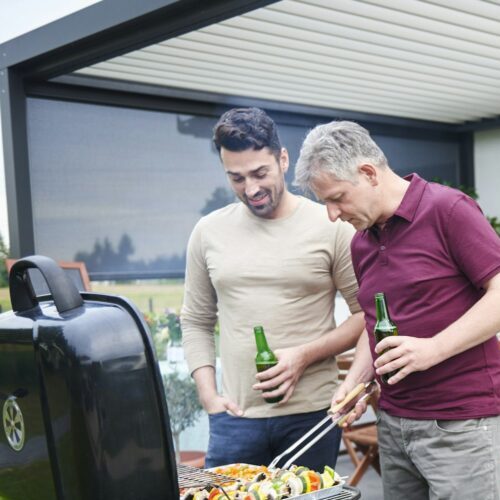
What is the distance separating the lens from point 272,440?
2402 millimetres

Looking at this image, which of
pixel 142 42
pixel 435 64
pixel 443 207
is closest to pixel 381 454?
pixel 443 207

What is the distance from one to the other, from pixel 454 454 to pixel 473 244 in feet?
1.67

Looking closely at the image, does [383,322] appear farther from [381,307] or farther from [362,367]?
[362,367]

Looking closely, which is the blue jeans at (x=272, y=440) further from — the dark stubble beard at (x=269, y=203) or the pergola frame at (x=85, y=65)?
the pergola frame at (x=85, y=65)

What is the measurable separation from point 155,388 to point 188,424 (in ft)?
13.9

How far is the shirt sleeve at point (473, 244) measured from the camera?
189 cm

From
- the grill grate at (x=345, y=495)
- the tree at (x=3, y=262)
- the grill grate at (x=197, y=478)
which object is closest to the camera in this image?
the grill grate at (x=345, y=495)

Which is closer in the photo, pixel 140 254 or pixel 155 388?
pixel 155 388

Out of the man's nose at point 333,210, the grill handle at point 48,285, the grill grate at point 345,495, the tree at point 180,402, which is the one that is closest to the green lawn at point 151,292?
the tree at point 180,402

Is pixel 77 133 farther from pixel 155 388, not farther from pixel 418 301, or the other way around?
pixel 155 388

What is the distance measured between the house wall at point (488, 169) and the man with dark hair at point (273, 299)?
18.6ft

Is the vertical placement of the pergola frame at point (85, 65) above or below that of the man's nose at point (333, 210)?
above

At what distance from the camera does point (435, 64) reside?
17.6 feet

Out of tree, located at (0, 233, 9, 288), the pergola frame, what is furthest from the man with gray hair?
tree, located at (0, 233, 9, 288)
